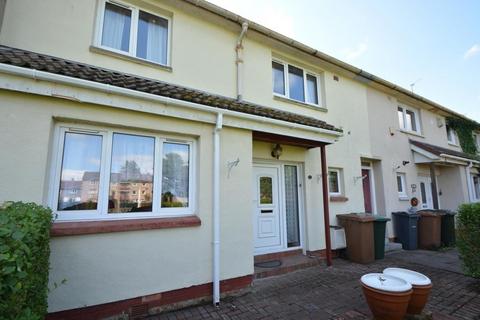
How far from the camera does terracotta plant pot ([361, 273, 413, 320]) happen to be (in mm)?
3336

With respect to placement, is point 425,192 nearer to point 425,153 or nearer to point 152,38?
point 425,153

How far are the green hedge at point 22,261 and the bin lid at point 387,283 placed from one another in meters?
4.09

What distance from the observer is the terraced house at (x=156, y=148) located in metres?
3.53

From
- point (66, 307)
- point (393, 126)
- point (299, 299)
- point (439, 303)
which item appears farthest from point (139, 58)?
point (393, 126)

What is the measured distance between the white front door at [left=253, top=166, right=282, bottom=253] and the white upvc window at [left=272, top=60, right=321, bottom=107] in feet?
8.48

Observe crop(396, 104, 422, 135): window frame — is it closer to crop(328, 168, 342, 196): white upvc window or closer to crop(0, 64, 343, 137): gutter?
crop(328, 168, 342, 196): white upvc window

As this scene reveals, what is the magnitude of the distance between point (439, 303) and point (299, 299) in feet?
8.54

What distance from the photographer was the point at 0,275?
61.2 inches

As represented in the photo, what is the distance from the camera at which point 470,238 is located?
5520 mm

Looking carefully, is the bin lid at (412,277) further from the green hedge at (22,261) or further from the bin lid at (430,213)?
the bin lid at (430,213)

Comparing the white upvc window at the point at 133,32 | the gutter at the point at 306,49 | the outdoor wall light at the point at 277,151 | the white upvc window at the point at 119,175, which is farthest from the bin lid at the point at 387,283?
the gutter at the point at 306,49

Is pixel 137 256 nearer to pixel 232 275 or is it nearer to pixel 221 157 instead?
pixel 232 275

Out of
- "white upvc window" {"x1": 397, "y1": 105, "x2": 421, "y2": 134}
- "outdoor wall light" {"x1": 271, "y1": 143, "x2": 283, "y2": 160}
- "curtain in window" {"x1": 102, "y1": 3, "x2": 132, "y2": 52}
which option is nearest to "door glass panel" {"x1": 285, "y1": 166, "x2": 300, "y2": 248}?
"outdoor wall light" {"x1": 271, "y1": 143, "x2": 283, "y2": 160}

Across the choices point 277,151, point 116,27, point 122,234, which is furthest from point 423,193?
point 116,27
